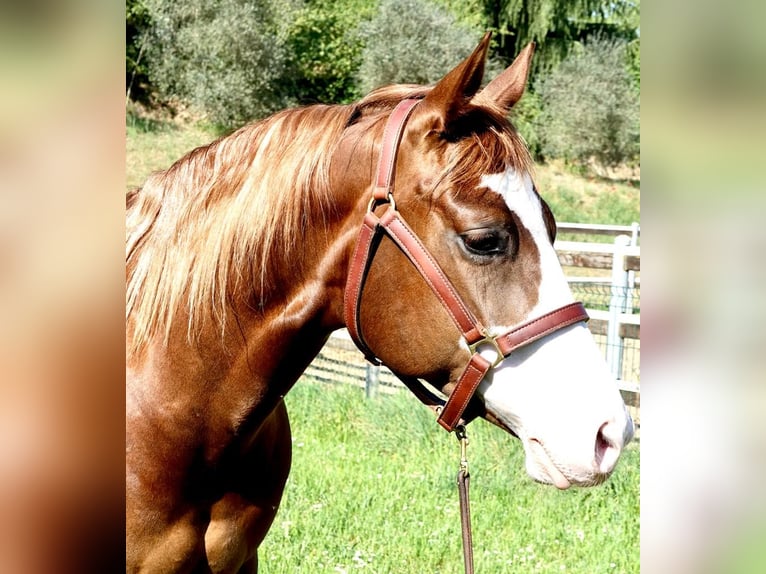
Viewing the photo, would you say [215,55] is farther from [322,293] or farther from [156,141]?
[322,293]

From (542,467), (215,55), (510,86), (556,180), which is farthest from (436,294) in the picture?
(215,55)

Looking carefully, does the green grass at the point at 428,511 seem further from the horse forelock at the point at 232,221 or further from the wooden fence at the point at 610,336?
the horse forelock at the point at 232,221

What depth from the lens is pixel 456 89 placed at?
164 centimetres

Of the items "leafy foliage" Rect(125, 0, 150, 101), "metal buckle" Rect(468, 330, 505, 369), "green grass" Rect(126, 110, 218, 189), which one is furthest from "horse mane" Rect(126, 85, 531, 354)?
"leafy foliage" Rect(125, 0, 150, 101)

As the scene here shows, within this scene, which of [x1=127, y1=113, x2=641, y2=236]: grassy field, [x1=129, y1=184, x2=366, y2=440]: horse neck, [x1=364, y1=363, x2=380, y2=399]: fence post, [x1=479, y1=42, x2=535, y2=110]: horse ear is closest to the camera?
[x1=129, y1=184, x2=366, y2=440]: horse neck

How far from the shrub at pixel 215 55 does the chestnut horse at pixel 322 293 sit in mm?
21525

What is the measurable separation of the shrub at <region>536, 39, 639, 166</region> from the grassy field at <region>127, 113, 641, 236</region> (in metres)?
1.01

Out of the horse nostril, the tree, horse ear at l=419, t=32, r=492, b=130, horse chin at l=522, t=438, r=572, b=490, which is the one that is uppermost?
horse ear at l=419, t=32, r=492, b=130

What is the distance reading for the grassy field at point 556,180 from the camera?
19.6 metres

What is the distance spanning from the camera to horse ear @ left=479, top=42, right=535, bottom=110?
6.34 ft

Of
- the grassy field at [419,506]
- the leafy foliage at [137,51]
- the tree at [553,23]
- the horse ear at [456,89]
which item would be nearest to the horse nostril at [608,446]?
the horse ear at [456,89]

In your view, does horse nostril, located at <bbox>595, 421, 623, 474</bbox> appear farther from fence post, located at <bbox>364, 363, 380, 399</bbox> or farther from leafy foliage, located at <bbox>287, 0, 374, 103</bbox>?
leafy foliage, located at <bbox>287, 0, 374, 103</bbox>
